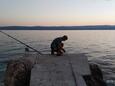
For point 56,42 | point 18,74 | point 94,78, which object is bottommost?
point 94,78

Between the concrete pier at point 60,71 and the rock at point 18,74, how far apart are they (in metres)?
0.50

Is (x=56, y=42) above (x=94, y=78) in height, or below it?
above

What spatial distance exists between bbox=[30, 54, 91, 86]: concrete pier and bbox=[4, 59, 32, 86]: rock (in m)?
0.50

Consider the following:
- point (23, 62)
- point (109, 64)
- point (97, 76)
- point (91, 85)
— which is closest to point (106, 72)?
point (109, 64)

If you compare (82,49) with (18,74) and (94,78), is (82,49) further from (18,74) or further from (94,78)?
(18,74)

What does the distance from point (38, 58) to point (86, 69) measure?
9.49 ft

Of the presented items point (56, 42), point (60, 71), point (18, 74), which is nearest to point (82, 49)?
point (56, 42)

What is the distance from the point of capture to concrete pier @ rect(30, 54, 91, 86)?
869 cm

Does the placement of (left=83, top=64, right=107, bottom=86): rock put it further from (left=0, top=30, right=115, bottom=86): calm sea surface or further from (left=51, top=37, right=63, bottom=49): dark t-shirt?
(left=0, top=30, right=115, bottom=86): calm sea surface

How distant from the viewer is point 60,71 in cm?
977

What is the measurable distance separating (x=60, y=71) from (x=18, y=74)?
1833 mm

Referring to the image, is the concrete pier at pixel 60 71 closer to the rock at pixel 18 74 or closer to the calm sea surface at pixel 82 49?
the rock at pixel 18 74

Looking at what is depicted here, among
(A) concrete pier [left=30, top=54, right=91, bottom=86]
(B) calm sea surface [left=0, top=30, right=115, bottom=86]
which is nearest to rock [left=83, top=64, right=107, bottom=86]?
(A) concrete pier [left=30, top=54, right=91, bottom=86]

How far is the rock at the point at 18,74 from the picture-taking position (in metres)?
9.79
